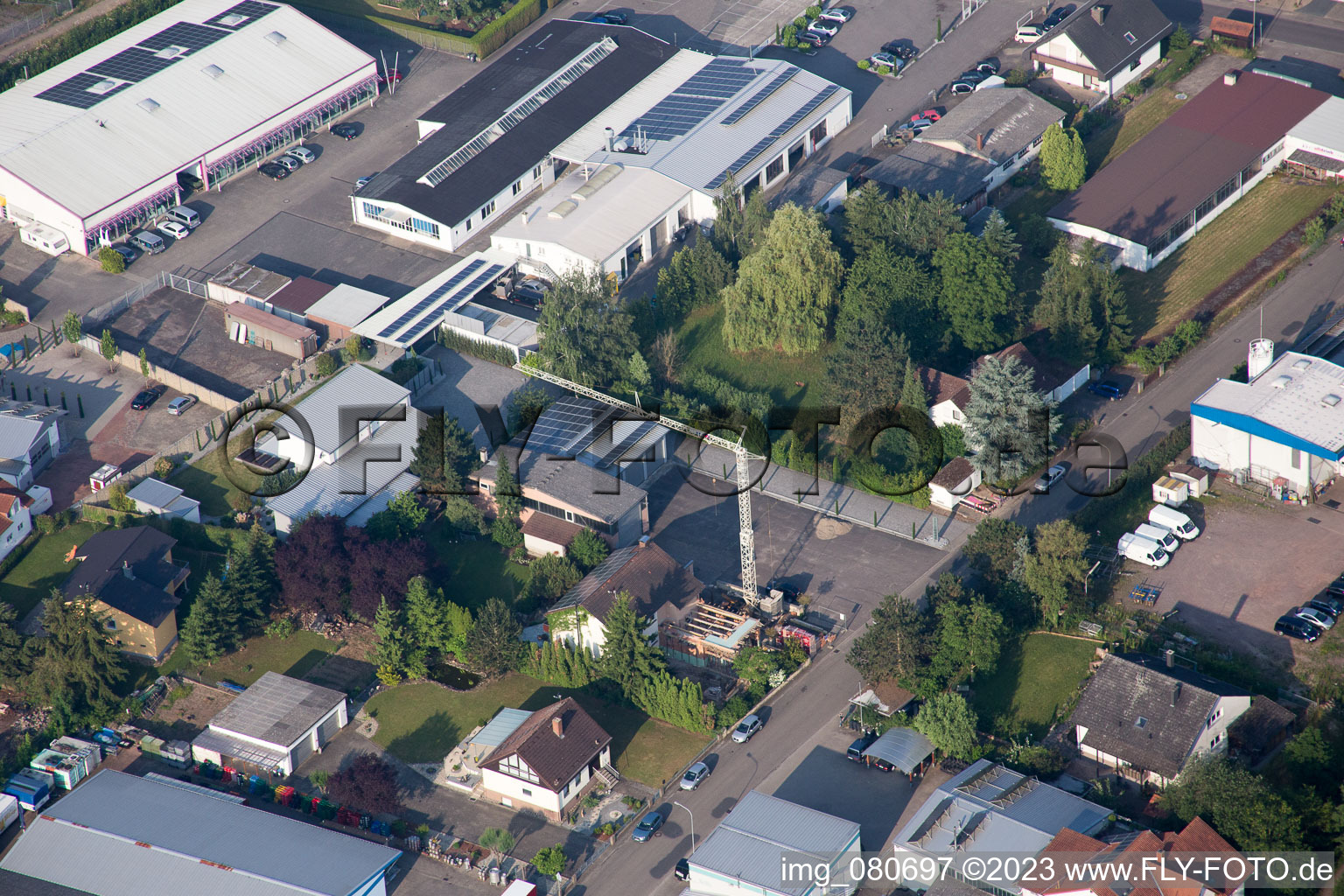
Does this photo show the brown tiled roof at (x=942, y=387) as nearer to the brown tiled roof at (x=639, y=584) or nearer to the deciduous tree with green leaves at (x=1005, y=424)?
the deciduous tree with green leaves at (x=1005, y=424)

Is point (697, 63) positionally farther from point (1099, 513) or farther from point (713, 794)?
point (713, 794)

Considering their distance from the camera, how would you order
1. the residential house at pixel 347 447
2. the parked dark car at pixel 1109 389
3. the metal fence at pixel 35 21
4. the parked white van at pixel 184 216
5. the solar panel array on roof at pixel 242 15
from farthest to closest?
the metal fence at pixel 35 21, the solar panel array on roof at pixel 242 15, the parked white van at pixel 184 216, the parked dark car at pixel 1109 389, the residential house at pixel 347 447

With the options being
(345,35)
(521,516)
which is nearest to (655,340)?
(521,516)

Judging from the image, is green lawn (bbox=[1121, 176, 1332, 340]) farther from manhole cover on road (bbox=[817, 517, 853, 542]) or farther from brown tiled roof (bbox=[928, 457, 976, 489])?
manhole cover on road (bbox=[817, 517, 853, 542])

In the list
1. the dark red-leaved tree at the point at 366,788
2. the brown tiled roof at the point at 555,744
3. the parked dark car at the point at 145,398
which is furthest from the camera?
the parked dark car at the point at 145,398

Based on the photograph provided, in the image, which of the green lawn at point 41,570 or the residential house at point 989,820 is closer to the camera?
the residential house at point 989,820

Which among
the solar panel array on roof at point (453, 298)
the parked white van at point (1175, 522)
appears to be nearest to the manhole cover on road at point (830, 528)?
the parked white van at point (1175, 522)
